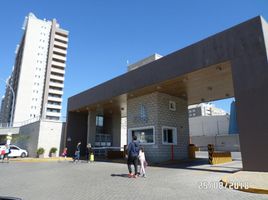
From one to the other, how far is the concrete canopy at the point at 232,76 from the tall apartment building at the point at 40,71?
64591mm

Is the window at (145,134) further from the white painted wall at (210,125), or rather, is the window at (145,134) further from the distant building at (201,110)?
the distant building at (201,110)


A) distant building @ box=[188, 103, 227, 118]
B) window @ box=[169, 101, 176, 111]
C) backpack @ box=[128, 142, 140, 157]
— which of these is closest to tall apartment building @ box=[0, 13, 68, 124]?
distant building @ box=[188, 103, 227, 118]

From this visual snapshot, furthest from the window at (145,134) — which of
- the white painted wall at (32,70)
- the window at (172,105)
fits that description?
the white painted wall at (32,70)

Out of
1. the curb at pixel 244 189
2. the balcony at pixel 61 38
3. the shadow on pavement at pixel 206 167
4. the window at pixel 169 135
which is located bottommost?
the curb at pixel 244 189

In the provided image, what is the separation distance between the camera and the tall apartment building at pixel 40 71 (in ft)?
249

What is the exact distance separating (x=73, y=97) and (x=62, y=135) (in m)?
4.93

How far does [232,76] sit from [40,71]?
80032 mm

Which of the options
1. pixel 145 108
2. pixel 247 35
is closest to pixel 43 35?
pixel 145 108

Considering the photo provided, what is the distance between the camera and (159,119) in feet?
53.7

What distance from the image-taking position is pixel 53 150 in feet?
80.4

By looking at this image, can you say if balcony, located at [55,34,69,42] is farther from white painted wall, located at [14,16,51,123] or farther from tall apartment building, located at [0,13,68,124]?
white painted wall, located at [14,16,51,123]

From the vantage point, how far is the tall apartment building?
7594cm

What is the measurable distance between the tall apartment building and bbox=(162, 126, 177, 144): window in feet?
208

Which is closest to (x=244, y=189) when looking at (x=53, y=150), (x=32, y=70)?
(x=53, y=150)
